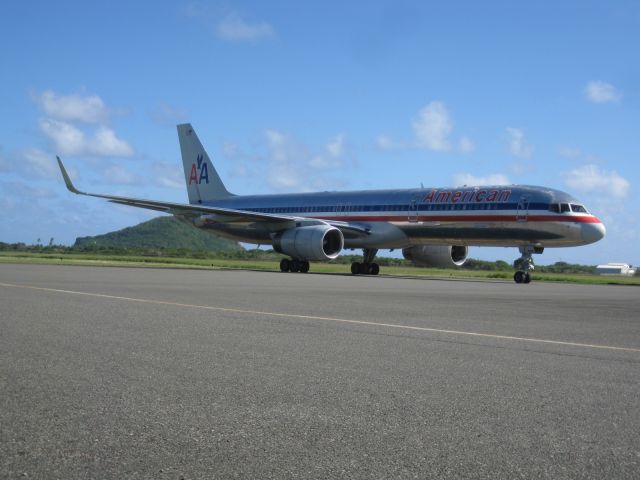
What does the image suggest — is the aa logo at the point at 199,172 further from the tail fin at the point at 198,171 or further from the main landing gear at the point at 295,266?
the main landing gear at the point at 295,266

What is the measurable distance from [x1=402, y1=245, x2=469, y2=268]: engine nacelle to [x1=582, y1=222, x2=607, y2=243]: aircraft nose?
22.5ft

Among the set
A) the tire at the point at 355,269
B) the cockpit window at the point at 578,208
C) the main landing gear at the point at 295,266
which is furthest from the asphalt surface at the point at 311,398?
the tire at the point at 355,269

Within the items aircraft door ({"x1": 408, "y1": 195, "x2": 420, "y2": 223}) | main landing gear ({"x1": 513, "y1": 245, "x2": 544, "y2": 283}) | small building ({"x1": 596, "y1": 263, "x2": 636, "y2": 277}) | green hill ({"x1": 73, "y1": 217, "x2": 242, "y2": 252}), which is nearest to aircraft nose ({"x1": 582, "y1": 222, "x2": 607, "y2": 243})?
main landing gear ({"x1": 513, "y1": 245, "x2": 544, "y2": 283})

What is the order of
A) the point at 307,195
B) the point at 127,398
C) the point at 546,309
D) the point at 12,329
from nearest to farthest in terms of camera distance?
the point at 127,398
the point at 12,329
the point at 546,309
the point at 307,195

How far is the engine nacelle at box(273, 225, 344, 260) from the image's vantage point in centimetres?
3023

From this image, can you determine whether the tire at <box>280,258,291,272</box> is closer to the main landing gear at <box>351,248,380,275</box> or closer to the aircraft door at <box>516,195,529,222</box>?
the main landing gear at <box>351,248,380,275</box>

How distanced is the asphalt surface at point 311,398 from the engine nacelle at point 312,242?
20840 mm

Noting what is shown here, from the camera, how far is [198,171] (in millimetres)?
41594

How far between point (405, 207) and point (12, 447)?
27.9 metres

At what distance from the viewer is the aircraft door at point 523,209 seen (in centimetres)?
2714

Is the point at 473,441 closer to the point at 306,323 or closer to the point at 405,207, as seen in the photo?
the point at 306,323

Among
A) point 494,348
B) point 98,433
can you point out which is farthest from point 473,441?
point 494,348

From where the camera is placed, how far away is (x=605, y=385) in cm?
529

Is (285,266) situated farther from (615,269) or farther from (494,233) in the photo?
(615,269)
